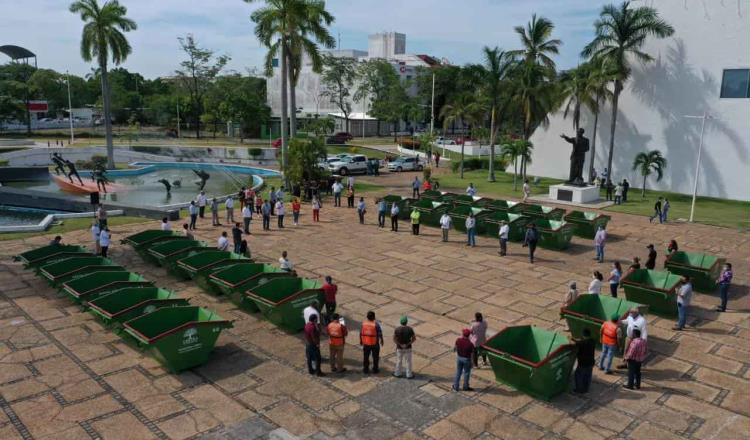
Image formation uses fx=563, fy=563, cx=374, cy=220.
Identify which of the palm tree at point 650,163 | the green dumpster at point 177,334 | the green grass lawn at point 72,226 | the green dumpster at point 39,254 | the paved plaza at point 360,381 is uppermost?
the palm tree at point 650,163

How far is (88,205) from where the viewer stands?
29.2 m

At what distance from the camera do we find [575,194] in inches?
1316

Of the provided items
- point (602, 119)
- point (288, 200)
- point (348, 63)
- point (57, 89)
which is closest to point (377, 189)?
point (288, 200)

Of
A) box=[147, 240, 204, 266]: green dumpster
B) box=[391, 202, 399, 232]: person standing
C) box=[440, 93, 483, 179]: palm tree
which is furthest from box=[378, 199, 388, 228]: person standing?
box=[440, 93, 483, 179]: palm tree

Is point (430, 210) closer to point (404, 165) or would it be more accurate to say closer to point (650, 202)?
point (650, 202)

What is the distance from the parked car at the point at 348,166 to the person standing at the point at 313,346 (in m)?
33.8

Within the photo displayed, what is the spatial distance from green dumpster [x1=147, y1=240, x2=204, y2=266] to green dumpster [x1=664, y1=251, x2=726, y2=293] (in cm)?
1478

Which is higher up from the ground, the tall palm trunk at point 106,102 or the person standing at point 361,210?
the tall palm trunk at point 106,102

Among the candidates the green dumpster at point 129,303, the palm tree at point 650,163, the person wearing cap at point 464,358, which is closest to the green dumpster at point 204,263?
the green dumpster at point 129,303

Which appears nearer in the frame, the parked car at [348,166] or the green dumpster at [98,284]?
the green dumpster at [98,284]

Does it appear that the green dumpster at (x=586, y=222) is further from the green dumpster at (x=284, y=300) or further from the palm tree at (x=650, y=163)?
the green dumpster at (x=284, y=300)

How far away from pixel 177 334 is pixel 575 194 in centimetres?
2775

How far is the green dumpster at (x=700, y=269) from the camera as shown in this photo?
16.9 meters

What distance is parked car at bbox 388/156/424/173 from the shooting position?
1929 inches
